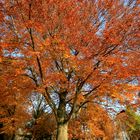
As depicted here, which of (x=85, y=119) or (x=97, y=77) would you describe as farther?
(x=85, y=119)

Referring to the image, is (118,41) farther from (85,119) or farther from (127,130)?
(127,130)

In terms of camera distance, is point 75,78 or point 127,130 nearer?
point 75,78

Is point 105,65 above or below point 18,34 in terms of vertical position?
below

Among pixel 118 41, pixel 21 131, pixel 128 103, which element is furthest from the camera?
pixel 21 131

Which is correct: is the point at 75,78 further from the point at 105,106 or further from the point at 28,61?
the point at 105,106

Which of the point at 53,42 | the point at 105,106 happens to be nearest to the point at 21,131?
the point at 105,106

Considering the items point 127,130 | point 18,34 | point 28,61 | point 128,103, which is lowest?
point 128,103

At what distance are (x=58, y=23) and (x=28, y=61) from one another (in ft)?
8.79

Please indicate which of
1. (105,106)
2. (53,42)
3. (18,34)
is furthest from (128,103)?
(18,34)

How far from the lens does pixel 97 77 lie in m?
15.4

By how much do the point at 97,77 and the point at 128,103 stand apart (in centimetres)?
324

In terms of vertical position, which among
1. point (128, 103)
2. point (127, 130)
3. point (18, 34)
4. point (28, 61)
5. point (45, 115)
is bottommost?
point (128, 103)

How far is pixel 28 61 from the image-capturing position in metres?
15.9

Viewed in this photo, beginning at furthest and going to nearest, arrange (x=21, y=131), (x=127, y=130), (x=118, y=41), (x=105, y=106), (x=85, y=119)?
(x=127, y=130)
(x=21, y=131)
(x=85, y=119)
(x=105, y=106)
(x=118, y=41)
